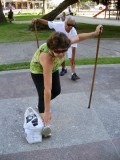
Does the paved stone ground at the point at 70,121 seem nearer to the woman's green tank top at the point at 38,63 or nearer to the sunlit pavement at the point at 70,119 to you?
the sunlit pavement at the point at 70,119

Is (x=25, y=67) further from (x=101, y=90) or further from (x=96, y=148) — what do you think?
(x=96, y=148)

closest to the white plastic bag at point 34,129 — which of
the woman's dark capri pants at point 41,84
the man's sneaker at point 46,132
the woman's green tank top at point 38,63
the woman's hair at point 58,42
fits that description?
the man's sneaker at point 46,132

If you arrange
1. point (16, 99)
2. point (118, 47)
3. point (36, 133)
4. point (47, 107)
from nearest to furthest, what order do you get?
point (47, 107) → point (36, 133) → point (16, 99) → point (118, 47)

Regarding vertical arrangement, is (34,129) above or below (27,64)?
above

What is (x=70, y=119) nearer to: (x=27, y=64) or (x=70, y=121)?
(x=70, y=121)

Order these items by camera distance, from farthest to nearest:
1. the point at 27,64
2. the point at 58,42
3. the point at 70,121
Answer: the point at 27,64 → the point at 70,121 → the point at 58,42

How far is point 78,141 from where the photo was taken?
13.4ft

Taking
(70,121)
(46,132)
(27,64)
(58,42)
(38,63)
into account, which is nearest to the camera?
(58,42)

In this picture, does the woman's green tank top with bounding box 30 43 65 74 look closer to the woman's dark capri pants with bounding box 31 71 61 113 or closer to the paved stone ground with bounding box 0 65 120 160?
the woman's dark capri pants with bounding box 31 71 61 113

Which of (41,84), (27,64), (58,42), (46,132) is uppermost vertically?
(58,42)

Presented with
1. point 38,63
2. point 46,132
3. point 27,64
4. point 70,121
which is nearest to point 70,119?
point 70,121

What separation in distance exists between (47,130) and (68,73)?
11.7ft

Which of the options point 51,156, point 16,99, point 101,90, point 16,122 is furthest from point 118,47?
point 51,156

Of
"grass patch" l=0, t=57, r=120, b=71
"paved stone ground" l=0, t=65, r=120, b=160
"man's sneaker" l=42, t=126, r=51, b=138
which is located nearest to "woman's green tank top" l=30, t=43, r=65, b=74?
"man's sneaker" l=42, t=126, r=51, b=138
